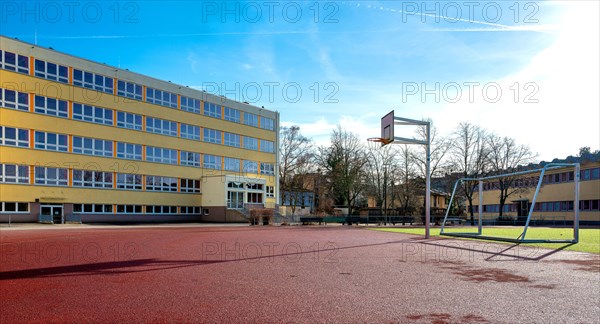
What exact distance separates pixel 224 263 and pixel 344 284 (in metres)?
4.14

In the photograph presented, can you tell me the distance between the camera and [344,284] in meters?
8.23

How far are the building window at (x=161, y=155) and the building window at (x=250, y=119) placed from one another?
12.4 metres

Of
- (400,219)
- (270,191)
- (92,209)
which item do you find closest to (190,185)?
(92,209)

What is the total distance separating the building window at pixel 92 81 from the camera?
42.7 meters

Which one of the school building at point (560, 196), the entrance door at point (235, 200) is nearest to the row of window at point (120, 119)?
the entrance door at point (235, 200)

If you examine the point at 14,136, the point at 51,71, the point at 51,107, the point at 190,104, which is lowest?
the point at 14,136

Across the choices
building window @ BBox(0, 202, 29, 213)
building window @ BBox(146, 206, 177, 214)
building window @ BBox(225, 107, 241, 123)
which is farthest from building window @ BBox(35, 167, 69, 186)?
building window @ BBox(225, 107, 241, 123)

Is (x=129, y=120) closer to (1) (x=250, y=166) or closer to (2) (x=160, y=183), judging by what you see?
→ (2) (x=160, y=183)

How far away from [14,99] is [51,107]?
3.09 meters

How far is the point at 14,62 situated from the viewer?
3816 cm

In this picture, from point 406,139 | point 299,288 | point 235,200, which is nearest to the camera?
point 299,288

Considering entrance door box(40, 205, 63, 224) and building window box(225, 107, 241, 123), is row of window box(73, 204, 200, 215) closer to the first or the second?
entrance door box(40, 205, 63, 224)

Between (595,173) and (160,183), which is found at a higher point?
(595,173)

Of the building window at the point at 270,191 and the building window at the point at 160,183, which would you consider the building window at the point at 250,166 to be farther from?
the building window at the point at 160,183
